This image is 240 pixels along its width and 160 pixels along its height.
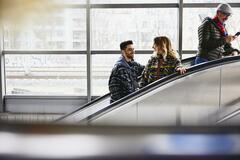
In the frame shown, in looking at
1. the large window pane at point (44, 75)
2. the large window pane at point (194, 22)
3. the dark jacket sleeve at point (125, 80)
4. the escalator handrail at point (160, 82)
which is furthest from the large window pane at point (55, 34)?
the escalator handrail at point (160, 82)

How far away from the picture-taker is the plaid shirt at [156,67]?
12.3ft

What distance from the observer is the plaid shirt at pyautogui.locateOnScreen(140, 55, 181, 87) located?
3.76 m

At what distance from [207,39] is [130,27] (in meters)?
3.34

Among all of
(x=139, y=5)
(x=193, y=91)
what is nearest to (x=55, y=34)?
(x=139, y=5)

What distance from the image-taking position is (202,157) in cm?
→ 68

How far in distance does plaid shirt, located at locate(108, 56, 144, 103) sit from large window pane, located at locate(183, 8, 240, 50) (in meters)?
3.16

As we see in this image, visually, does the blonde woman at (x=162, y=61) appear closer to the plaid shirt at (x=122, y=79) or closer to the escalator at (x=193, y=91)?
the escalator at (x=193, y=91)

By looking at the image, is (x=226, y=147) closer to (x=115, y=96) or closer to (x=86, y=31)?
(x=115, y=96)

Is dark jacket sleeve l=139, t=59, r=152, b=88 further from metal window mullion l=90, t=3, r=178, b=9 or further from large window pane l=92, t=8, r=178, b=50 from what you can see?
metal window mullion l=90, t=3, r=178, b=9

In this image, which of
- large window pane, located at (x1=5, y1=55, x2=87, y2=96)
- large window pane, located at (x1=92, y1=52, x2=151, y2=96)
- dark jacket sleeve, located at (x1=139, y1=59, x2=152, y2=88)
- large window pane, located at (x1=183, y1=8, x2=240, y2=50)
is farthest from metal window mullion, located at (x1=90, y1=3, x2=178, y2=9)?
dark jacket sleeve, located at (x1=139, y1=59, x2=152, y2=88)

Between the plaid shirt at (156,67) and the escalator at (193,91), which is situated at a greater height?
the plaid shirt at (156,67)

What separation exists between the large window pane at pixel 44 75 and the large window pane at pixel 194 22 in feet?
7.27

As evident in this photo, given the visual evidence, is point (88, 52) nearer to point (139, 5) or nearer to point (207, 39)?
point (139, 5)

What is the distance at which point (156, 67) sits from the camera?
3832 millimetres
